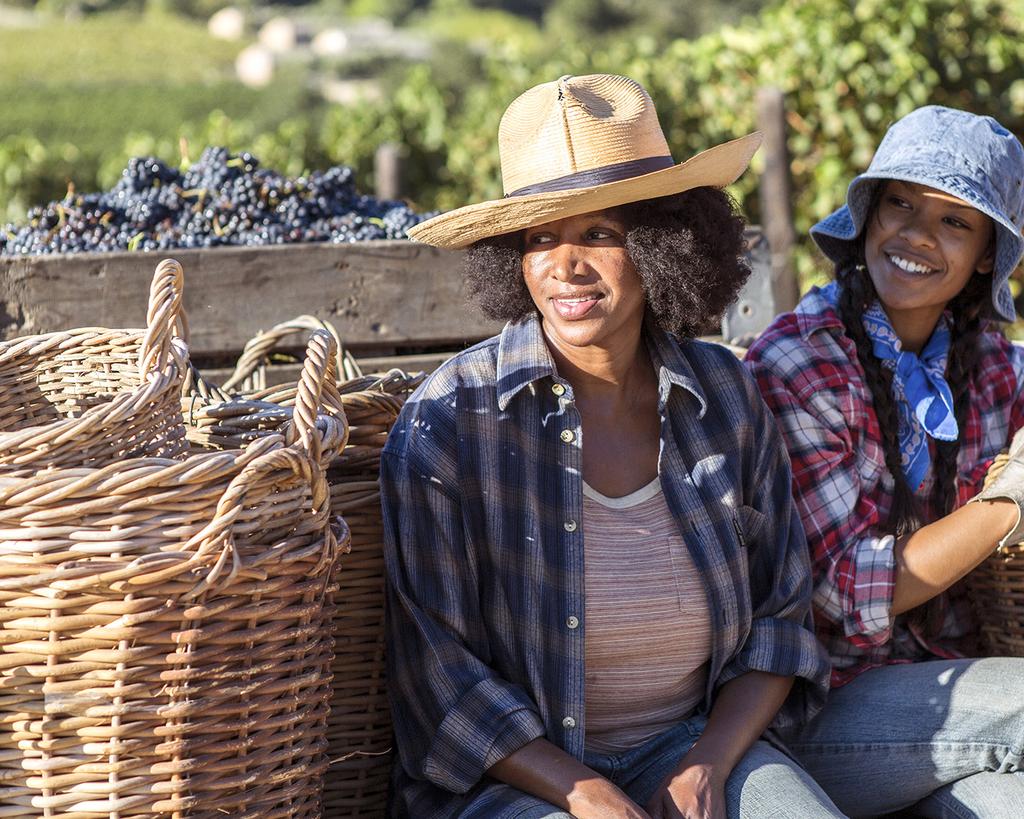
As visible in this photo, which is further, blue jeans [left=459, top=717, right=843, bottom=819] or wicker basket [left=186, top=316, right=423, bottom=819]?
wicker basket [left=186, top=316, right=423, bottom=819]

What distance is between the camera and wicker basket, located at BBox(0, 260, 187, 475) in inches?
63.3

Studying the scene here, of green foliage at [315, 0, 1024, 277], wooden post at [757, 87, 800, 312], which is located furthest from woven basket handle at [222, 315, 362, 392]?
green foliage at [315, 0, 1024, 277]

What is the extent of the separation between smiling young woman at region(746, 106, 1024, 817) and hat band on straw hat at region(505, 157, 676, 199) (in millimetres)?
533

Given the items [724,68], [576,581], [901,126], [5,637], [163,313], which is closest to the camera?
[5,637]

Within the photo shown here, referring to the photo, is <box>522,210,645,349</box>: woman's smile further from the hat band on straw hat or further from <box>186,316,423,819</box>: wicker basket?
<box>186,316,423,819</box>: wicker basket

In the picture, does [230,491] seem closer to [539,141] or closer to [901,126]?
[539,141]

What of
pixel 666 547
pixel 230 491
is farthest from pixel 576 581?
pixel 230 491

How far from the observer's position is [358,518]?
86.9 inches

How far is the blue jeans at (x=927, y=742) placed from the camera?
7.58ft

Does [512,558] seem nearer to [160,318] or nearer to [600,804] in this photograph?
[600,804]

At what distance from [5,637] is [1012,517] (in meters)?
1.79

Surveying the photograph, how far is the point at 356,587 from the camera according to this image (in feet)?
7.38

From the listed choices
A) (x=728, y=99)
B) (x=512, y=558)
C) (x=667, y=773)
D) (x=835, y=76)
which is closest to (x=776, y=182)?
(x=835, y=76)

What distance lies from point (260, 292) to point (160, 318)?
4.52 ft
